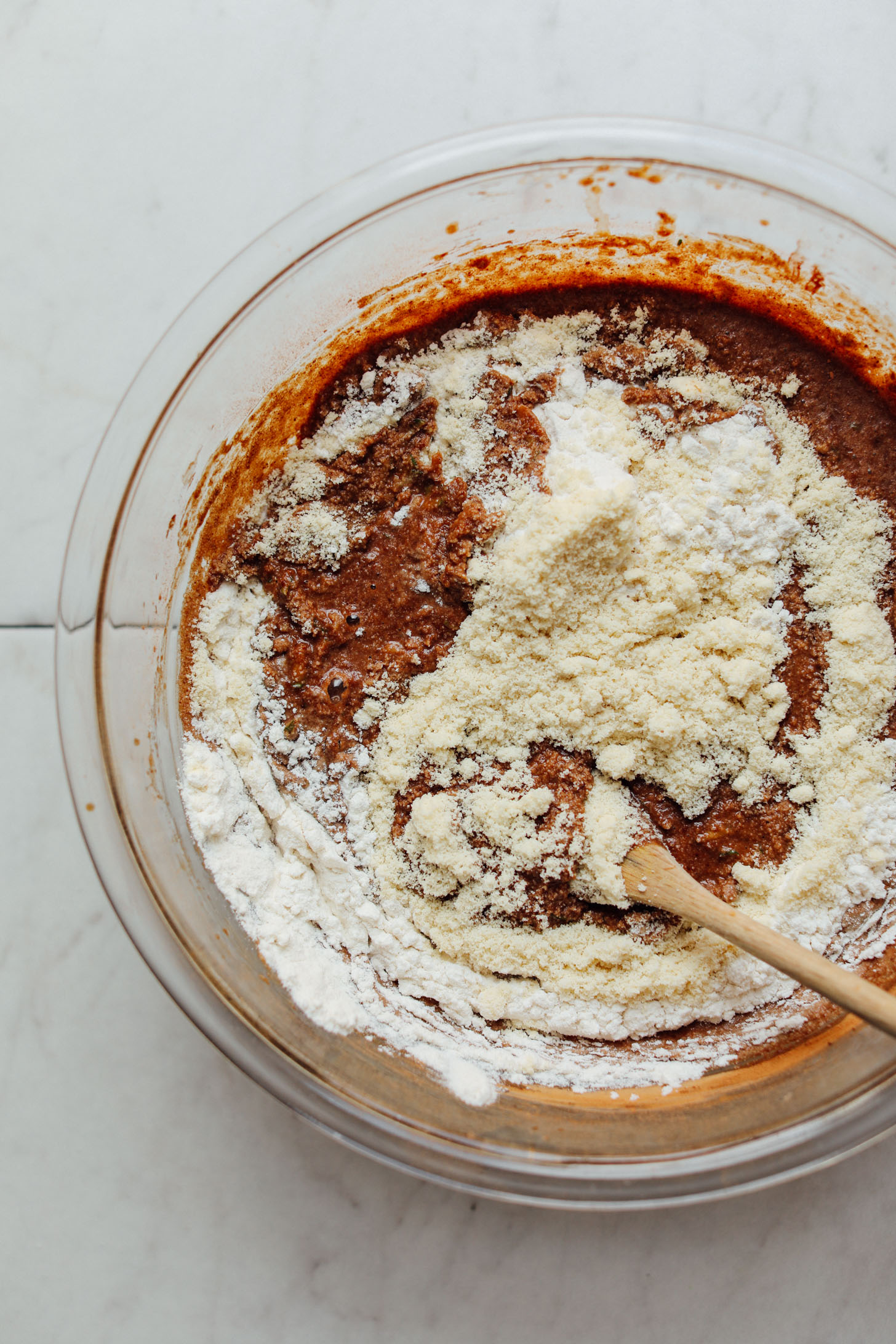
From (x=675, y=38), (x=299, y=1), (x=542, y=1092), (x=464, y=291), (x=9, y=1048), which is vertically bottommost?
(x=542, y=1092)

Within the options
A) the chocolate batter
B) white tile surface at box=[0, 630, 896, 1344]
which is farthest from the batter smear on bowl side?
white tile surface at box=[0, 630, 896, 1344]

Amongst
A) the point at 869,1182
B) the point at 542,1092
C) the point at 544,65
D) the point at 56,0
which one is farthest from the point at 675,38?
the point at 869,1182

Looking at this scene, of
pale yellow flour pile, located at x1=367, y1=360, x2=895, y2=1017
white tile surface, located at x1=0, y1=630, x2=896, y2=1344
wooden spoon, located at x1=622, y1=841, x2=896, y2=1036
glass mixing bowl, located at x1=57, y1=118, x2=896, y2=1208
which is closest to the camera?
wooden spoon, located at x1=622, y1=841, x2=896, y2=1036

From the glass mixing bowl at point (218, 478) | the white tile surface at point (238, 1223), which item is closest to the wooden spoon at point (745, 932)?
the glass mixing bowl at point (218, 478)

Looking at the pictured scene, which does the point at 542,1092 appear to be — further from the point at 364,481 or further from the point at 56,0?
the point at 56,0

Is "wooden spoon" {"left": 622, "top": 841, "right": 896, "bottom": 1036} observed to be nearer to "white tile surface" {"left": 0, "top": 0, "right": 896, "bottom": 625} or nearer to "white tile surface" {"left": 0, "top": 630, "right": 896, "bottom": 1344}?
"white tile surface" {"left": 0, "top": 630, "right": 896, "bottom": 1344}

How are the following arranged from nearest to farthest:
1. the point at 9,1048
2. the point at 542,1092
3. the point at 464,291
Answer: the point at 542,1092 → the point at 464,291 → the point at 9,1048

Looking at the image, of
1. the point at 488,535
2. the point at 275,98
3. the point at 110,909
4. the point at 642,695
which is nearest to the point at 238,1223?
the point at 110,909
